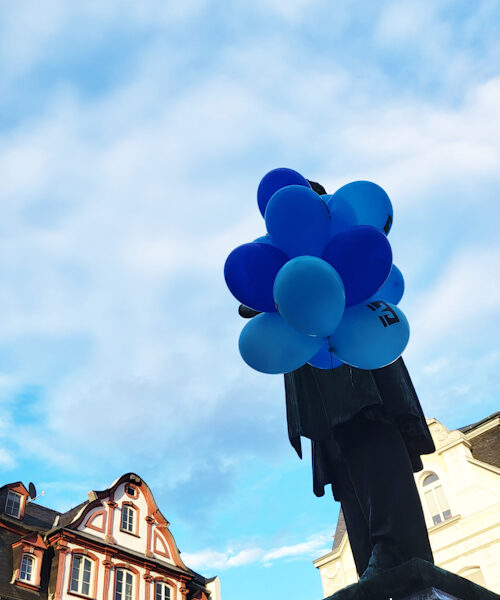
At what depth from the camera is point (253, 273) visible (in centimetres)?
371

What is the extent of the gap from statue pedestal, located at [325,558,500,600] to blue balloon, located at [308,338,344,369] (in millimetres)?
1320

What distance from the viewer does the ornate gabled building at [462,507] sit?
1789cm

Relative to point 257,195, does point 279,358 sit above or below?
below

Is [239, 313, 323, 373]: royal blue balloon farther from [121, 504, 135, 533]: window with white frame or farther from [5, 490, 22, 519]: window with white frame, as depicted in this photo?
[121, 504, 135, 533]: window with white frame

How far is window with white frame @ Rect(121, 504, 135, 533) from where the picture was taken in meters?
22.4

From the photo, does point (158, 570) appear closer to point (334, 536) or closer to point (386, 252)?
point (334, 536)

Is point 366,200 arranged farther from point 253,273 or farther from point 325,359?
point 325,359

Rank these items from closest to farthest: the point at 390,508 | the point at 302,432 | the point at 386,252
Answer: the point at 390,508
the point at 386,252
the point at 302,432

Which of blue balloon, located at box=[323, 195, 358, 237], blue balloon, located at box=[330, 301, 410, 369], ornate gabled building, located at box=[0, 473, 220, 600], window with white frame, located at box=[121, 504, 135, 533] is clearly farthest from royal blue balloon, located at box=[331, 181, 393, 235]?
window with white frame, located at box=[121, 504, 135, 533]

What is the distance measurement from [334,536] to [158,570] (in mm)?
7229

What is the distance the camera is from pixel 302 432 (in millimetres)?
3902

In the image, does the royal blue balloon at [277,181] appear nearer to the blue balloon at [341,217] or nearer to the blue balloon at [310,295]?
the blue balloon at [341,217]

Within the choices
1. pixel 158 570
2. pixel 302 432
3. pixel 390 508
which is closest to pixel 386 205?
pixel 302 432

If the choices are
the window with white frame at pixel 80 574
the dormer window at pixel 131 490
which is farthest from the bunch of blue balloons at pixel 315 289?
the dormer window at pixel 131 490
